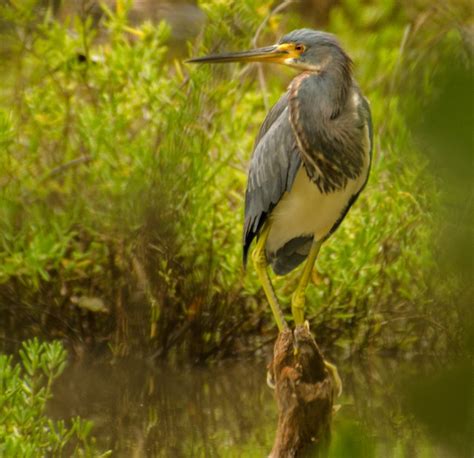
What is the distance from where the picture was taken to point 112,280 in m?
3.89

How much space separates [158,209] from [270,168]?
0.98 meters

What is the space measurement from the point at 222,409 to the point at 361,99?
138 cm

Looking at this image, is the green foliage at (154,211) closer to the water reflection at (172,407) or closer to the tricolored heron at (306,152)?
the water reflection at (172,407)

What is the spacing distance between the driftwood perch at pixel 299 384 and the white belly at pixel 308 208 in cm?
44

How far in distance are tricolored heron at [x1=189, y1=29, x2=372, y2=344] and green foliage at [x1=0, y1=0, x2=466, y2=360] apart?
655 millimetres

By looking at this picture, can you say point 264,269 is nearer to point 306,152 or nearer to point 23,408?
point 306,152

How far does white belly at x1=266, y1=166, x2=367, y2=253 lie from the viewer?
8.80 feet

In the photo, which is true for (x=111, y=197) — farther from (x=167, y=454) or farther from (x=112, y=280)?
(x=167, y=454)

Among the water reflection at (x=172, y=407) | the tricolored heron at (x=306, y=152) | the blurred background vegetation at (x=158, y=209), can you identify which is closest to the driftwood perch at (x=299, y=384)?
the tricolored heron at (x=306, y=152)

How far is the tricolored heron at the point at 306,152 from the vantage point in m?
2.52

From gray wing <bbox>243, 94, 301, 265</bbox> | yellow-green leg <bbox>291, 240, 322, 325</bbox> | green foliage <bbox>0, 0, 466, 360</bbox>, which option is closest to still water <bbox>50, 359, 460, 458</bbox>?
green foliage <bbox>0, 0, 466, 360</bbox>

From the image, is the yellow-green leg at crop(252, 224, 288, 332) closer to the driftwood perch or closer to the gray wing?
the gray wing

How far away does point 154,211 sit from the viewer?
143 inches

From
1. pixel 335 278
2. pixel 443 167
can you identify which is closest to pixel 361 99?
pixel 335 278
